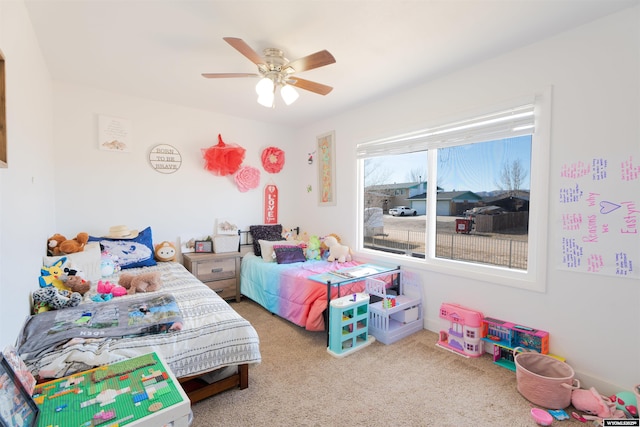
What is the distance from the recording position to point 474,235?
2.67 meters

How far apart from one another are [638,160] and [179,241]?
412 cm

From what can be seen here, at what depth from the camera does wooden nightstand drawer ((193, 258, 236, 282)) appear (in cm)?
337

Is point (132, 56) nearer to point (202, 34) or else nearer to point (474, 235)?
point (202, 34)

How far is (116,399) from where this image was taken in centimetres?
100

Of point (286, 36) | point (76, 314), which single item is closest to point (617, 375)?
point (286, 36)

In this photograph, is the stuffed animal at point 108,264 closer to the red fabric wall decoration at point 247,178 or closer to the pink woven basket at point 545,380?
the red fabric wall decoration at point 247,178

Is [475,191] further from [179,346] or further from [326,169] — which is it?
[179,346]

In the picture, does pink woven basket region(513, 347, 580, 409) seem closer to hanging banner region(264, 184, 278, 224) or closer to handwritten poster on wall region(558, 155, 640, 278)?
handwritten poster on wall region(558, 155, 640, 278)

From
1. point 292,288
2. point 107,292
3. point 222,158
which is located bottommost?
point 292,288

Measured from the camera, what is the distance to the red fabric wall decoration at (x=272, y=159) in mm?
4141

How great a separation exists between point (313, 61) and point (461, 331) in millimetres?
2389

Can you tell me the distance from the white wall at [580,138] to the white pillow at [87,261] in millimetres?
3216

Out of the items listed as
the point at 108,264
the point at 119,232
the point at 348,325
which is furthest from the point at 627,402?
the point at 119,232

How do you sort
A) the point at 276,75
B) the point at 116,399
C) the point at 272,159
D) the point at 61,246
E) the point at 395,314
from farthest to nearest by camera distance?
the point at 272,159, the point at 395,314, the point at 61,246, the point at 276,75, the point at 116,399
